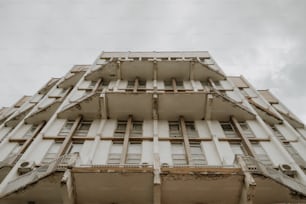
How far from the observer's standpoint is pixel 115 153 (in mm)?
12102

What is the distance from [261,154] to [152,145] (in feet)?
17.9

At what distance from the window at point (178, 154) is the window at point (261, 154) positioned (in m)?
3.56

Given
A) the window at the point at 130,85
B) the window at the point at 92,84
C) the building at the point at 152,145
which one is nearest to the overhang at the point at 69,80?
the building at the point at 152,145

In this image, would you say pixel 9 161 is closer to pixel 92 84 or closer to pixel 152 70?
pixel 92 84

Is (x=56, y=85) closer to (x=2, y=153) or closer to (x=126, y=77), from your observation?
(x=126, y=77)

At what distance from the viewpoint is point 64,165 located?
8961mm

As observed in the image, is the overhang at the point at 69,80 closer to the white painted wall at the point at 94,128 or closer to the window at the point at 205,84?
the white painted wall at the point at 94,128

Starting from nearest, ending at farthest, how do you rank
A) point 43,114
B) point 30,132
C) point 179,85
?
point 30,132, point 43,114, point 179,85

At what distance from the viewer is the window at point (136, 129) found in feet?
44.5

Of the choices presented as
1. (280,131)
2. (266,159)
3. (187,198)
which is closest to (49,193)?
(187,198)

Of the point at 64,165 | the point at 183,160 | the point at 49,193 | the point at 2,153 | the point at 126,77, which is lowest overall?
the point at 49,193

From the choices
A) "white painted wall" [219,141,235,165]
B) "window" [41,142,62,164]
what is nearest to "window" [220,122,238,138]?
"white painted wall" [219,141,235,165]

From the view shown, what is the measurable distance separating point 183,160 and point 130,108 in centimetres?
467

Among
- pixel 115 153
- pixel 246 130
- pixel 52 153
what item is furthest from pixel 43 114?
pixel 246 130
